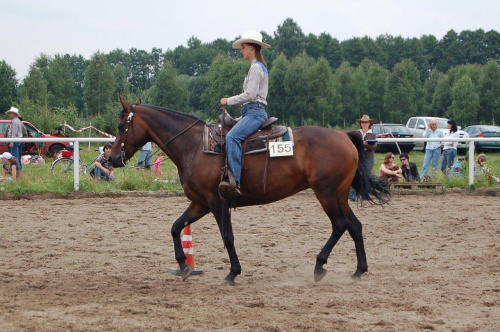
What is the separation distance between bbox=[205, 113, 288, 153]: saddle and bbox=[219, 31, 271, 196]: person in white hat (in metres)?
0.08

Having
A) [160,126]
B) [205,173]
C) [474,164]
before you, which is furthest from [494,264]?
[474,164]

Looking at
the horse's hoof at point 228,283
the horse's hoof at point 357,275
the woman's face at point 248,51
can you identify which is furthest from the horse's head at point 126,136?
the horse's hoof at point 357,275

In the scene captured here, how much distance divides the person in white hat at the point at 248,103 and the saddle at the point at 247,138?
8 centimetres

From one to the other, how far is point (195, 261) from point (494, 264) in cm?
397

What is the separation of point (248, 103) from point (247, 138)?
43 centimetres

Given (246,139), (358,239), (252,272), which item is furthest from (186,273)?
(358,239)

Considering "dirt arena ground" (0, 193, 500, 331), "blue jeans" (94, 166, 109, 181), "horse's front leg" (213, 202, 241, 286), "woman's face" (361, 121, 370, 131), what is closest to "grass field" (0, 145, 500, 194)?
"blue jeans" (94, 166, 109, 181)

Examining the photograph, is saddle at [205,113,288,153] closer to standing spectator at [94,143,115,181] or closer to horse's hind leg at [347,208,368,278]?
horse's hind leg at [347,208,368,278]

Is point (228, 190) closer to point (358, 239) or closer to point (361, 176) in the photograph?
point (358, 239)

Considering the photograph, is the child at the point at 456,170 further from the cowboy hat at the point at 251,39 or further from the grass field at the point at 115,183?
the cowboy hat at the point at 251,39

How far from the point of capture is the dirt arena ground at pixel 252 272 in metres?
6.03

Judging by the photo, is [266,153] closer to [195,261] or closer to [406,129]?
[195,261]

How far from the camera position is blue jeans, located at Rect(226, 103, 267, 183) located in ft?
26.0

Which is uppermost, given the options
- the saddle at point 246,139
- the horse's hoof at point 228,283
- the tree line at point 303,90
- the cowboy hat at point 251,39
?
the tree line at point 303,90
